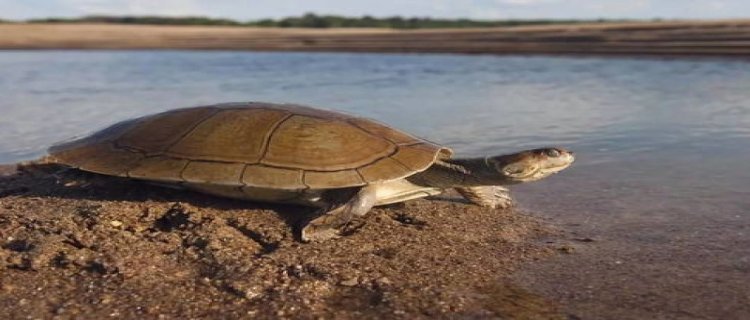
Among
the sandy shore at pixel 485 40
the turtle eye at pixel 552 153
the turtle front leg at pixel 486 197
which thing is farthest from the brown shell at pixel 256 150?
the sandy shore at pixel 485 40

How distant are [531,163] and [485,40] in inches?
1078

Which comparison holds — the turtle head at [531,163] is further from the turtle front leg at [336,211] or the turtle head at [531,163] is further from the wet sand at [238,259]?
the turtle front leg at [336,211]

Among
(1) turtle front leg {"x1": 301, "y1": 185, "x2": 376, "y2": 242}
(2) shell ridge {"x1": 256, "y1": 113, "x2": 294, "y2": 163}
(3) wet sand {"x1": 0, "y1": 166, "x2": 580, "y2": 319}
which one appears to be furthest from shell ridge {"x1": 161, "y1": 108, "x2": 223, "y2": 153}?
(1) turtle front leg {"x1": 301, "y1": 185, "x2": 376, "y2": 242}

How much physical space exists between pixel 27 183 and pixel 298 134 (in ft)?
7.07

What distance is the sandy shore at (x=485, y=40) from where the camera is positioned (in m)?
22.6

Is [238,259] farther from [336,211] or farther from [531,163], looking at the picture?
[531,163]

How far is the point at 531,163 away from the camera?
4551 millimetres

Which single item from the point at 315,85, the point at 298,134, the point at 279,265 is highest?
the point at 298,134

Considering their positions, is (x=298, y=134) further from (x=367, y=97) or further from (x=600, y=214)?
(x=367, y=97)

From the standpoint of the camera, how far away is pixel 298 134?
462 centimetres

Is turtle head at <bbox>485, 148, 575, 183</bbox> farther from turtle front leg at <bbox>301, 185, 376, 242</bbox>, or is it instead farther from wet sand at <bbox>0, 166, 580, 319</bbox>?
turtle front leg at <bbox>301, 185, 376, 242</bbox>

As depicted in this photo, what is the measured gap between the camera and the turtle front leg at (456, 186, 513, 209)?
16.8 feet

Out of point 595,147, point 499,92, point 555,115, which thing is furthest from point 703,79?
point 595,147

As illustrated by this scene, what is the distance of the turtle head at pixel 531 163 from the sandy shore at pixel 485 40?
16609mm
